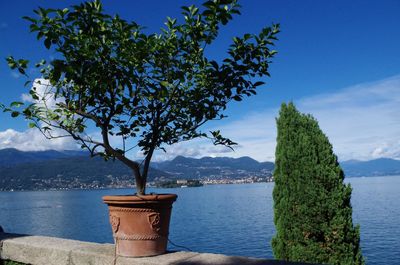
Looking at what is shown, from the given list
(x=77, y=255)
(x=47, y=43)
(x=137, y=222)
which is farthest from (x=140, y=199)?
(x=47, y=43)

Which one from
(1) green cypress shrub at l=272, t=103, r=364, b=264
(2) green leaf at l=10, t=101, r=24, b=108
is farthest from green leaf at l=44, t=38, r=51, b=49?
(1) green cypress shrub at l=272, t=103, r=364, b=264

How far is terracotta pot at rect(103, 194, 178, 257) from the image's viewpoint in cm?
427

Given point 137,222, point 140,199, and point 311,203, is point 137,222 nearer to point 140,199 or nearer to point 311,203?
point 140,199

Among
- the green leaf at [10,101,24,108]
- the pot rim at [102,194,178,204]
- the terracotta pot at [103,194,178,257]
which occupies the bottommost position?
the terracotta pot at [103,194,178,257]

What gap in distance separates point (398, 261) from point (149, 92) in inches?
1310

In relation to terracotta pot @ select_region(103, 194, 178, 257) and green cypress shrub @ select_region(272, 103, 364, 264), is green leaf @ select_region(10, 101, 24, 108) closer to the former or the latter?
terracotta pot @ select_region(103, 194, 178, 257)

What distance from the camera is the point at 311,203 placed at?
29.0ft

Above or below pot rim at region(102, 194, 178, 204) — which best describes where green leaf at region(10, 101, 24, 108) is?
above

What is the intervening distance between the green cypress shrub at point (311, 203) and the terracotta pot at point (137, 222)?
5330 millimetres

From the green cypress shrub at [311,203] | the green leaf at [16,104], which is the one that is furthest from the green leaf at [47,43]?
the green cypress shrub at [311,203]

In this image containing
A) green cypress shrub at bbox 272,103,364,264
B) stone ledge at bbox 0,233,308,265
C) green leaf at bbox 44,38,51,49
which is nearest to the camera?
green leaf at bbox 44,38,51,49

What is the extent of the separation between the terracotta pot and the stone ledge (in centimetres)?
12

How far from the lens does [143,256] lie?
4.32 metres

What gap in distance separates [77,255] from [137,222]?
954 mm
